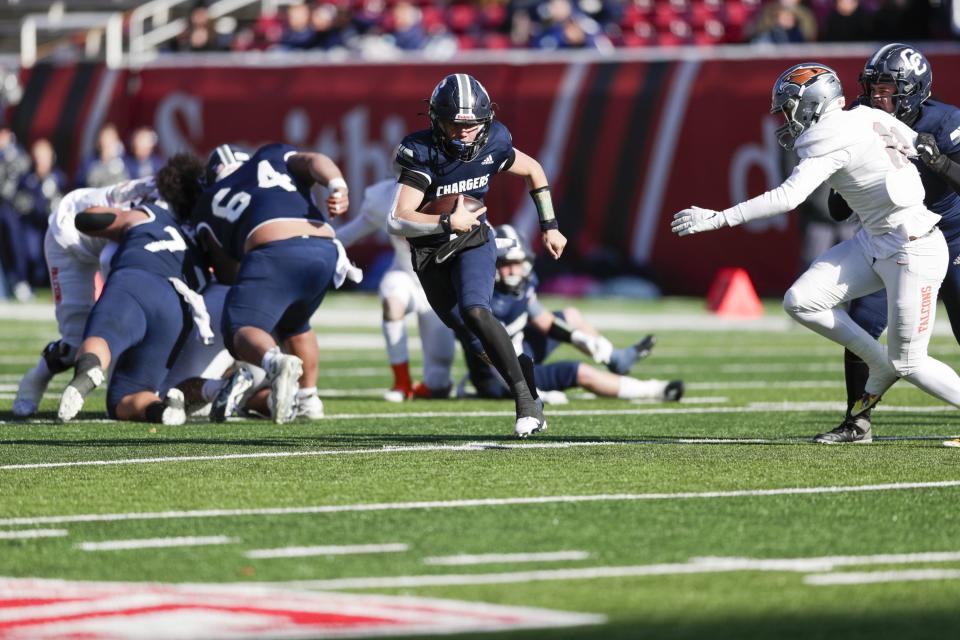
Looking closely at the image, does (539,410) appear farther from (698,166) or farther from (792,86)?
(698,166)

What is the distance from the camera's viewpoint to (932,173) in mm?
7922

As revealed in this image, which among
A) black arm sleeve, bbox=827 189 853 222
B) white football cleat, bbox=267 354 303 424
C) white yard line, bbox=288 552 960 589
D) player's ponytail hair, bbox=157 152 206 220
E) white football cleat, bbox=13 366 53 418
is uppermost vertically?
black arm sleeve, bbox=827 189 853 222

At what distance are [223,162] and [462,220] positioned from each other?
226 centimetres

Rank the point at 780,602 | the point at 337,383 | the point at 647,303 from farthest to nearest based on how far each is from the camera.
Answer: the point at 647,303 < the point at 337,383 < the point at 780,602

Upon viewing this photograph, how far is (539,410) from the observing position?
7723mm

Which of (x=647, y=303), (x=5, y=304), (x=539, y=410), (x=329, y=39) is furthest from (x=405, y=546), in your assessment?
(x=329, y=39)

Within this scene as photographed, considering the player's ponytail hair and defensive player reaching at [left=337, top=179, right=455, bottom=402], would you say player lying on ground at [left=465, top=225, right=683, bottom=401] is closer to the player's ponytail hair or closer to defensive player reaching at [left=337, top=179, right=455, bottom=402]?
defensive player reaching at [left=337, top=179, right=455, bottom=402]

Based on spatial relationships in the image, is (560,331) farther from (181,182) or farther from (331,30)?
(331,30)

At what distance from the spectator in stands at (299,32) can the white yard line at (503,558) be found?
60.8 feet

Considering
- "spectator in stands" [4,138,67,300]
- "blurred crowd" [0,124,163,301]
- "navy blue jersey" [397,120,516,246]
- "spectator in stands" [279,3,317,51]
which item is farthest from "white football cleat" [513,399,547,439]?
"spectator in stands" [279,3,317,51]

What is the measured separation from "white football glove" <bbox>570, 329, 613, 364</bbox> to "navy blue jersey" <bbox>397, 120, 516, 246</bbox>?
2.95 m

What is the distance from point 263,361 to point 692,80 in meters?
13.0

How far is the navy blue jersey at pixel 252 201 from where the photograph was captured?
29.3 feet

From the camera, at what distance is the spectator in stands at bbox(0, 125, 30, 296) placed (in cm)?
2203
